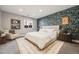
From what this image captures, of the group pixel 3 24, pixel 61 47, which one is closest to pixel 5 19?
pixel 3 24

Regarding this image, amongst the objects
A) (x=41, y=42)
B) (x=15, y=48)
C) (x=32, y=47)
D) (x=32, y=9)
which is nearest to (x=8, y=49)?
(x=15, y=48)

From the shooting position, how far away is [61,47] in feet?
7.78

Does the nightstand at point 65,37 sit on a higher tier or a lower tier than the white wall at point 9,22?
lower

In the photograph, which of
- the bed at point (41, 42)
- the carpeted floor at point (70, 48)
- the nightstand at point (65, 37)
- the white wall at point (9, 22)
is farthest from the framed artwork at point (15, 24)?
the carpeted floor at point (70, 48)

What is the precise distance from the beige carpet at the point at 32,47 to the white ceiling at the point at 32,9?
715 mm

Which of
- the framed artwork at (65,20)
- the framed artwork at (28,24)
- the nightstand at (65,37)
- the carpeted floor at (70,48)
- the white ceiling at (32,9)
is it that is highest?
the white ceiling at (32,9)

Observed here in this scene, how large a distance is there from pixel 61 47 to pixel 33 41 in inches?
28.9

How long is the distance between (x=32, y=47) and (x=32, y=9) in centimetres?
96

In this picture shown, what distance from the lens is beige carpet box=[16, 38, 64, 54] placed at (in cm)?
226

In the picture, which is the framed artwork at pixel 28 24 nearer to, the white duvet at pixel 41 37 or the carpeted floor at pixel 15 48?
the white duvet at pixel 41 37

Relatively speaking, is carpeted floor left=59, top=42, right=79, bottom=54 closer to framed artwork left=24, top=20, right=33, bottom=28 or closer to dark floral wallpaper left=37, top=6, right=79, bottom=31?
dark floral wallpaper left=37, top=6, right=79, bottom=31

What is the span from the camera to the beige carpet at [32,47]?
2.26 meters

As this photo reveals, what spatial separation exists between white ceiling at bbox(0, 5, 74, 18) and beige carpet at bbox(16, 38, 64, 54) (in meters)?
0.71

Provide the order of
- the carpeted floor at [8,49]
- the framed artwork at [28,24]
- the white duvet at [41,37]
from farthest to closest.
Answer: the framed artwork at [28,24], the white duvet at [41,37], the carpeted floor at [8,49]
